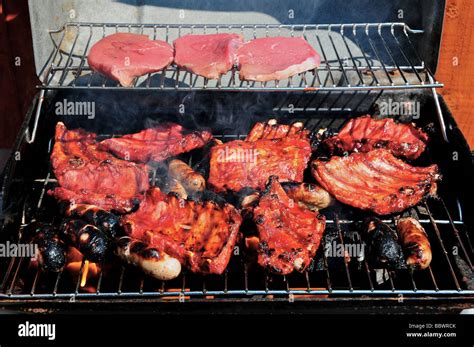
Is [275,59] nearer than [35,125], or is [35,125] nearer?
[35,125]

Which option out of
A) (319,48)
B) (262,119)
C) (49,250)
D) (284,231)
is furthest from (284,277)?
(319,48)

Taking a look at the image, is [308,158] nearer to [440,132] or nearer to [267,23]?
[440,132]

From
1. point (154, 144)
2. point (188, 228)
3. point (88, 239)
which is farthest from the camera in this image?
point (154, 144)

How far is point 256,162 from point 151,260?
1.24 m

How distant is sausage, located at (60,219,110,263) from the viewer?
3.50 meters

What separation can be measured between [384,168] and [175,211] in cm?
158

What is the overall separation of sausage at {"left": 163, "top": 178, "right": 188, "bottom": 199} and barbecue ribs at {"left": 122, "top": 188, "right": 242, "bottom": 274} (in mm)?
244

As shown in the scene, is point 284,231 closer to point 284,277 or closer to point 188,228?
point 284,277

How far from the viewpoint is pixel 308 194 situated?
393 cm

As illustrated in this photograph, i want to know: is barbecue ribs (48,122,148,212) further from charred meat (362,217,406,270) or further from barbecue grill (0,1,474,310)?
charred meat (362,217,406,270)

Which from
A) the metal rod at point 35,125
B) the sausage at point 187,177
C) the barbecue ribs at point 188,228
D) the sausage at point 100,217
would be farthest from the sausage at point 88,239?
the metal rod at point 35,125

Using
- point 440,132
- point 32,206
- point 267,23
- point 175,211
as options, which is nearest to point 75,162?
point 32,206

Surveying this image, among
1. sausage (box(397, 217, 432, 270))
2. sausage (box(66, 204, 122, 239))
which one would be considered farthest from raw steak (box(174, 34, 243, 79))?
sausage (box(397, 217, 432, 270))

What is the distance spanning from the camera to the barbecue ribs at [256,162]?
13.5 feet
